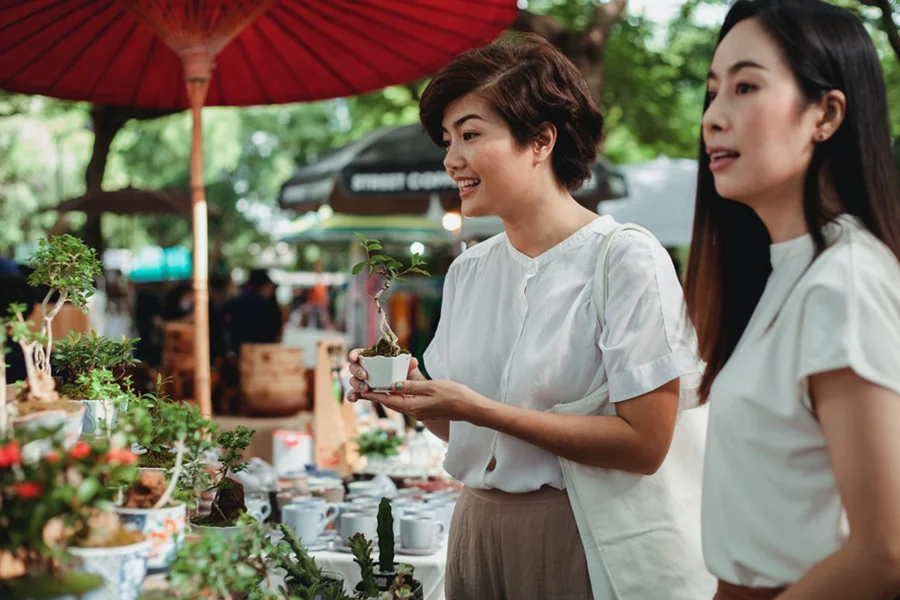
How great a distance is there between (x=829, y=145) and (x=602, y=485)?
96cm

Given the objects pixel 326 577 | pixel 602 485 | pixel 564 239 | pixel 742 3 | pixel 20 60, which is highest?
pixel 20 60

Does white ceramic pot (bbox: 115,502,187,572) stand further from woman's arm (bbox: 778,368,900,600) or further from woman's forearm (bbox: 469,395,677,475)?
woman's arm (bbox: 778,368,900,600)

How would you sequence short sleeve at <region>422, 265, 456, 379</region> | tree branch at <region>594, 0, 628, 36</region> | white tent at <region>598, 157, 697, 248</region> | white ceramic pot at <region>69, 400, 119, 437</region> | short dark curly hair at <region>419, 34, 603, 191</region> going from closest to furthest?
white ceramic pot at <region>69, 400, 119, 437</region> → short dark curly hair at <region>419, 34, 603, 191</region> → short sleeve at <region>422, 265, 456, 379</region> → tree branch at <region>594, 0, 628, 36</region> → white tent at <region>598, 157, 697, 248</region>

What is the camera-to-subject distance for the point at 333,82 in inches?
160

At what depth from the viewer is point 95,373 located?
1.82m

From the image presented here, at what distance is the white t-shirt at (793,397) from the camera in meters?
1.24

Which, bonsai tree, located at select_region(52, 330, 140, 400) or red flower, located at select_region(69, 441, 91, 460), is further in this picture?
bonsai tree, located at select_region(52, 330, 140, 400)

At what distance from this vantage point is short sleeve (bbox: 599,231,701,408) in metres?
2.02

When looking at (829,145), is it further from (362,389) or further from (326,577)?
(326,577)

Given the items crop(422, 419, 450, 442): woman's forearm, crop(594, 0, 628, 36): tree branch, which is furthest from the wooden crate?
crop(594, 0, 628, 36): tree branch

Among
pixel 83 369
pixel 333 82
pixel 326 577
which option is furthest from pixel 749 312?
pixel 333 82

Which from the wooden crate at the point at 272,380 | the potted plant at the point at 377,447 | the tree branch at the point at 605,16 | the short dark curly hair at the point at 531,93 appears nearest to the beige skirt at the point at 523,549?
the short dark curly hair at the point at 531,93

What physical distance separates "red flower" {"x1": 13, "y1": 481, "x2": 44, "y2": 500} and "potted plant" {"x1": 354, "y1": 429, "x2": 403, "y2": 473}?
319 centimetres

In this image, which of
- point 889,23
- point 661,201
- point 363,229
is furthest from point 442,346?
point 363,229
